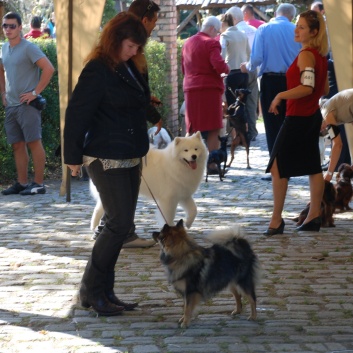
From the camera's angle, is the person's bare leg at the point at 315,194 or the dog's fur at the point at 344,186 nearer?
the person's bare leg at the point at 315,194

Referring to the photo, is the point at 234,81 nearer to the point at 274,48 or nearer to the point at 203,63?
the point at 203,63

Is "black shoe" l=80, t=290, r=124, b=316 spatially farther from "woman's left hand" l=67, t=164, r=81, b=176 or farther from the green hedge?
the green hedge

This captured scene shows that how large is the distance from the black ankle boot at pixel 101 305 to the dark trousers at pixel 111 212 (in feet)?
0.15

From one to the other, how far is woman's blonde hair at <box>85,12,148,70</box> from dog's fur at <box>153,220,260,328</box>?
122 centimetres

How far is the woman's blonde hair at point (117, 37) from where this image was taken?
19.0 feet

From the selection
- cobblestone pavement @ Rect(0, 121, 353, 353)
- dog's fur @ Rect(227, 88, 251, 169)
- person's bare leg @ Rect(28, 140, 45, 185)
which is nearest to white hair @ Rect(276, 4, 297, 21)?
dog's fur @ Rect(227, 88, 251, 169)

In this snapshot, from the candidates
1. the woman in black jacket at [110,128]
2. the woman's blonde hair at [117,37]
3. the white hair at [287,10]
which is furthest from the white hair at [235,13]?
the woman's blonde hair at [117,37]

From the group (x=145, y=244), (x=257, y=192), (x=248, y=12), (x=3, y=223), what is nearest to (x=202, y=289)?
(x=145, y=244)

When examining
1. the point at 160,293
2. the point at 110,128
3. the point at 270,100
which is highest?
the point at 270,100

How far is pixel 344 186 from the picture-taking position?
1008 cm

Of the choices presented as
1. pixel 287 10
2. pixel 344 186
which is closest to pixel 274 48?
pixel 287 10

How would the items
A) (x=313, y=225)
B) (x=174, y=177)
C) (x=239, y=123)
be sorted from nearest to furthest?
(x=174, y=177) < (x=313, y=225) < (x=239, y=123)

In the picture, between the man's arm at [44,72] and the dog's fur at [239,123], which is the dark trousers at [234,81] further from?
the man's arm at [44,72]

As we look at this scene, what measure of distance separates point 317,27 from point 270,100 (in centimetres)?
360
